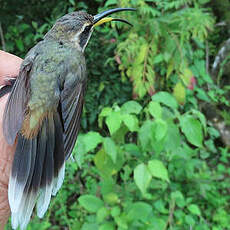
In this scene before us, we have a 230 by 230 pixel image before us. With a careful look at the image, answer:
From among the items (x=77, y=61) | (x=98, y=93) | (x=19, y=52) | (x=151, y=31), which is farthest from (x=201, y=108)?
(x=77, y=61)

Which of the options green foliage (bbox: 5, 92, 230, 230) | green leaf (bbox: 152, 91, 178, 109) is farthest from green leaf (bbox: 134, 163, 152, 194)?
green leaf (bbox: 152, 91, 178, 109)

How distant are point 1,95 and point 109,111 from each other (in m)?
0.59

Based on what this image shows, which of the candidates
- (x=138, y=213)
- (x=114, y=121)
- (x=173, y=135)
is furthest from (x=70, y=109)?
(x=138, y=213)

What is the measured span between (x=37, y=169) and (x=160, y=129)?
727 mm

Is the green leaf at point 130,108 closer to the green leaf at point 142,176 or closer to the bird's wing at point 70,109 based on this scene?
the green leaf at point 142,176

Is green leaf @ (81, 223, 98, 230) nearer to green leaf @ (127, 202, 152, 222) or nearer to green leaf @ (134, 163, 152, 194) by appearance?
green leaf @ (127, 202, 152, 222)

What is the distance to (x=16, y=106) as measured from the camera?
1.29 meters

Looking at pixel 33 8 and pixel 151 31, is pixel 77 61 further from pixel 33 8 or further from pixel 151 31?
pixel 33 8

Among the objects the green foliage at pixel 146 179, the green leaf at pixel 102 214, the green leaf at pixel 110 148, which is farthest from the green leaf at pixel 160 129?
the green leaf at pixel 102 214

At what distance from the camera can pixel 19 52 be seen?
327 centimetres

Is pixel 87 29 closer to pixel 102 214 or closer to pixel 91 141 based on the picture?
pixel 91 141

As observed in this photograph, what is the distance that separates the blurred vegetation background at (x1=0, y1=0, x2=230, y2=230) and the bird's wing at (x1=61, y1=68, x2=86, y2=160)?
1.23ft

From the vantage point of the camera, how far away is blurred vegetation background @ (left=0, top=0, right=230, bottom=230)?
6.18 feet

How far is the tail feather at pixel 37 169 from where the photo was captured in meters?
1.23
